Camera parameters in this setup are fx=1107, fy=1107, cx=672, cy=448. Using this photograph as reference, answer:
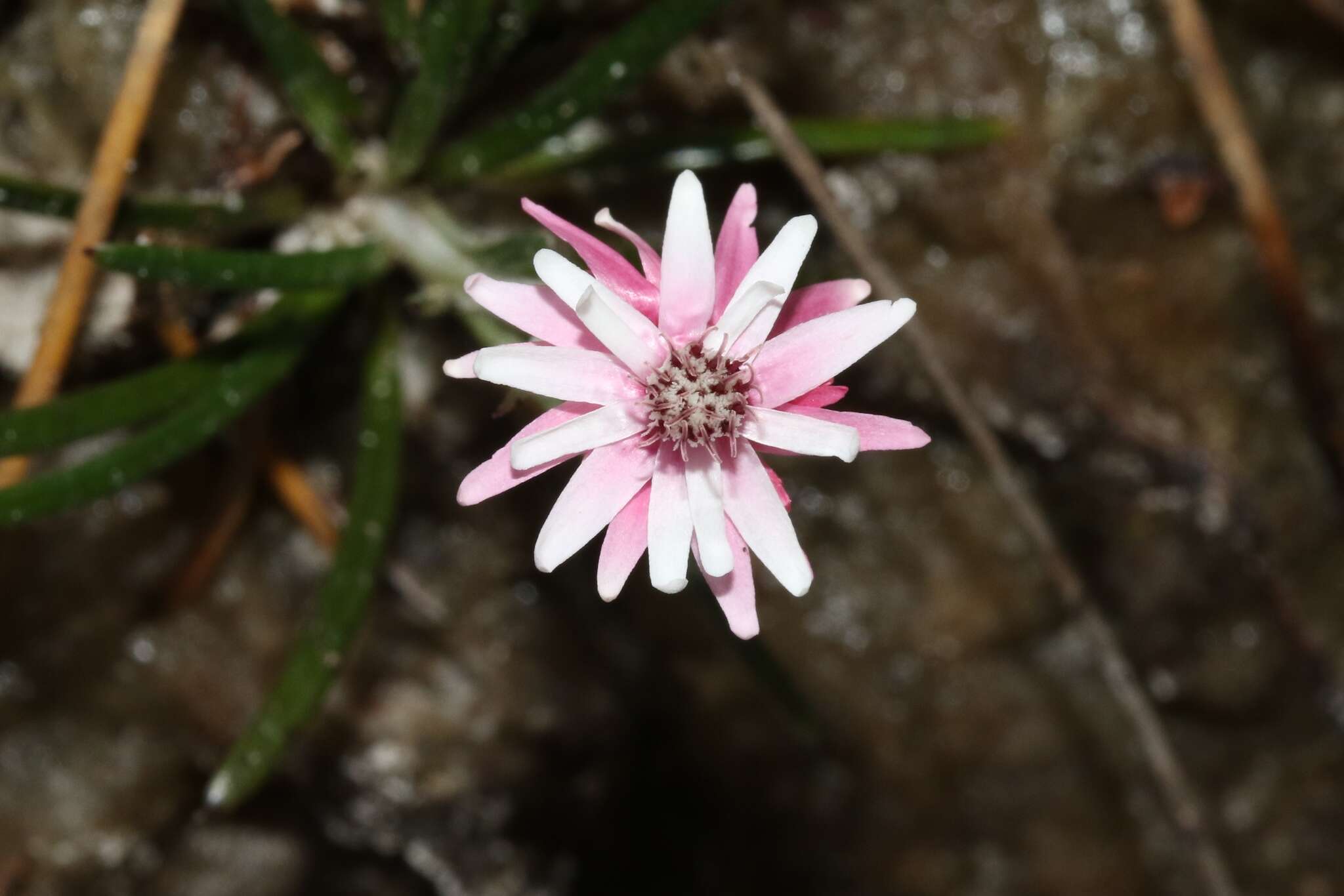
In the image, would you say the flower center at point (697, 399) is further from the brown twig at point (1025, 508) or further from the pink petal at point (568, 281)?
the brown twig at point (1025, 508)

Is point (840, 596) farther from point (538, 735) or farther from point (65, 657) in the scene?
point (65, 657)

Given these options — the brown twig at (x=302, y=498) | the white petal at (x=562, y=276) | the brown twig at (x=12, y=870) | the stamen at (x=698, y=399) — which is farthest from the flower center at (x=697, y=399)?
the brown twig at (x=12, y=870)

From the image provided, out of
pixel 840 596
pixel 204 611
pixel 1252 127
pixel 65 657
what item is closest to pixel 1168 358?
pixel 1252 127

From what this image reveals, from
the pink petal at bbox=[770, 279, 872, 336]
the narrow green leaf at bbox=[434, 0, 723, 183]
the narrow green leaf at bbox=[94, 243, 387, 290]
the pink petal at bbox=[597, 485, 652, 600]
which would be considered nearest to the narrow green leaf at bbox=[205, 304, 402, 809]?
the narrow green leaf at bbox=[94, 243, 387, 290]

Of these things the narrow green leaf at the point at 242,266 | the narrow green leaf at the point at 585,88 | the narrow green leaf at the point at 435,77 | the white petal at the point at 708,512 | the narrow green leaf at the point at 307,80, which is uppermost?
the narrow green leaf at the point at 307,80

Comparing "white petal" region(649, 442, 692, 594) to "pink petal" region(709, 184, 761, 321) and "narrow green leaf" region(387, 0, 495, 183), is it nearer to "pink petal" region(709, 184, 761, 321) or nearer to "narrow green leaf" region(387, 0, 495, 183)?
"pink petal" region(709, 184, 761, 321)

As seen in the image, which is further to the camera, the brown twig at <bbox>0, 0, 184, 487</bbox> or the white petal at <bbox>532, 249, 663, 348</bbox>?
the brown twig at <bbox>0, 0, 184, 487</bbox>
